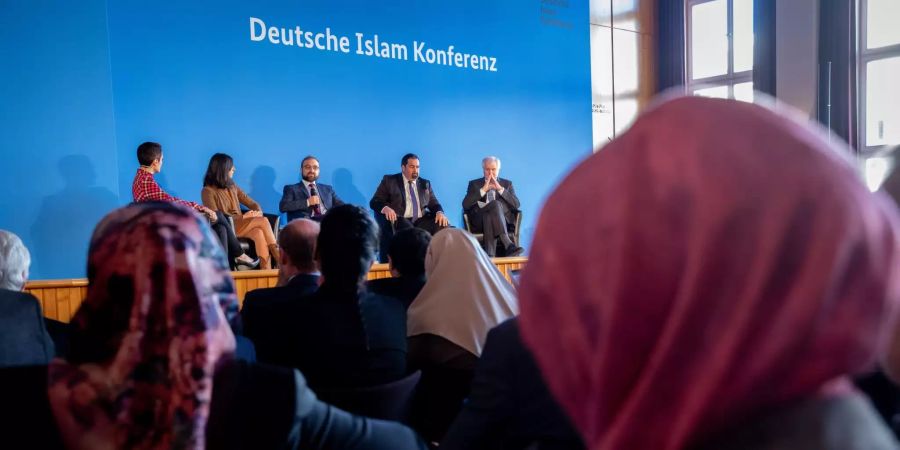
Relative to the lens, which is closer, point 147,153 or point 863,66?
point 147,153

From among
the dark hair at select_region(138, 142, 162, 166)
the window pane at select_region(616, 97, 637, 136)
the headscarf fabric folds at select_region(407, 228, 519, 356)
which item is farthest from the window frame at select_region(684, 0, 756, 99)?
the headscarf fabric folds at select_region(407, 228, 519, 356)

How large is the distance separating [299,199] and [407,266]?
3913 millimetres

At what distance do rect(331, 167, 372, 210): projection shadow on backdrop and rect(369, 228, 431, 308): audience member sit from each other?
4455 mm

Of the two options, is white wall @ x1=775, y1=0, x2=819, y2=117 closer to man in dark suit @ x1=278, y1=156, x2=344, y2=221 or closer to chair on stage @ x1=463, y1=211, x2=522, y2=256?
chair on stage @ x1=463, y1=211, x2=522, y2=256

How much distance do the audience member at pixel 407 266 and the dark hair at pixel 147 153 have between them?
10.9 feet

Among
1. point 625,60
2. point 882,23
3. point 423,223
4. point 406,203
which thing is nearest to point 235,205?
point 406,203

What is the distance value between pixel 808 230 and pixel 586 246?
0.16 metres

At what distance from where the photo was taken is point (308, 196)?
6.68m

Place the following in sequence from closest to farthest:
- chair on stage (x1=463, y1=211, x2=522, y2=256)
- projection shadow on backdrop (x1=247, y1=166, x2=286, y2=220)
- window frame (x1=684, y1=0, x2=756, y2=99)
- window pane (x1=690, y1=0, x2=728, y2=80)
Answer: projection shadow on backdrop (x1=247, y1=166, x2=286, y2=220)
chair on stage (x1=463, y1=211, x2=522, y2=256)
window frame (x1=684, y1=0, x2=756, y2=99)
window pane (x1=690, y1=0, x2=728, y2=80)

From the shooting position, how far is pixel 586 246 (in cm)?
59

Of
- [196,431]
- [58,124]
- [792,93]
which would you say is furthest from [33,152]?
[792,93]

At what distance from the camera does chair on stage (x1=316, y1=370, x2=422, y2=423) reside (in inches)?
68.3

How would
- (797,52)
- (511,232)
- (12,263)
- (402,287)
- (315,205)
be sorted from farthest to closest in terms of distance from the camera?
(797,52), (511,232), (315,205), (402,287), (12,263)

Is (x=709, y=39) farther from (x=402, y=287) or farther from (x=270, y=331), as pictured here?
(x=270, y=331)
